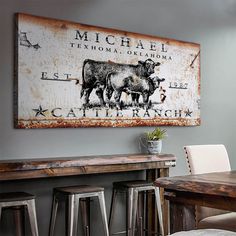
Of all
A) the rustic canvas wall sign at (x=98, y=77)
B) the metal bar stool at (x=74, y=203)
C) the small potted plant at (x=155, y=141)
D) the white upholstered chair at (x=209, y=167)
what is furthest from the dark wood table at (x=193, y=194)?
the rustic canvas wall sign at (x=98, y=77)

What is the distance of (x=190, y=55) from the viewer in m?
4.90

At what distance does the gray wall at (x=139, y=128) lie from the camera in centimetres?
357

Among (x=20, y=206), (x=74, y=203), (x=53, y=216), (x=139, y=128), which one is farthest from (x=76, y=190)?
(x=139, y=128)

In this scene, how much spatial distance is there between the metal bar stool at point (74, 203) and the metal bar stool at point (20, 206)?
0.91 feet

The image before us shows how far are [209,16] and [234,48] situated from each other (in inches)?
23.6

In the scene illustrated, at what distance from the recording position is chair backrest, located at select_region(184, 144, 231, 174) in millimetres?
3213

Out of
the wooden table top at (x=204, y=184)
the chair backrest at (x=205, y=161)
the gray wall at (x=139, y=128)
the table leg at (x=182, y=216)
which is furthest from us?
the gray wall at (x=139, y=128)

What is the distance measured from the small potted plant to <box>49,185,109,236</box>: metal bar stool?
0.86 m

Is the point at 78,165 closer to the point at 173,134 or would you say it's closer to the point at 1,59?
the point at 1,59

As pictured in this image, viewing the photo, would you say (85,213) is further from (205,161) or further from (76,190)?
(205,161)

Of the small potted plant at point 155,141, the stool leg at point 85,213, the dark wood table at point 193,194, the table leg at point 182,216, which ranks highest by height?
the small potted plant at point 155,141

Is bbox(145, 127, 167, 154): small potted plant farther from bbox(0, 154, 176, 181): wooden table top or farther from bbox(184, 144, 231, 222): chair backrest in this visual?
bbox(184, 144, 231, 222): chair backrest

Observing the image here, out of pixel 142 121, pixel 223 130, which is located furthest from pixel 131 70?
pixel 223 130

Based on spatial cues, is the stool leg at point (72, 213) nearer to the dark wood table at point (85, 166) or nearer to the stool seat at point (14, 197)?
A: the dark wood table at point (85, 166)
